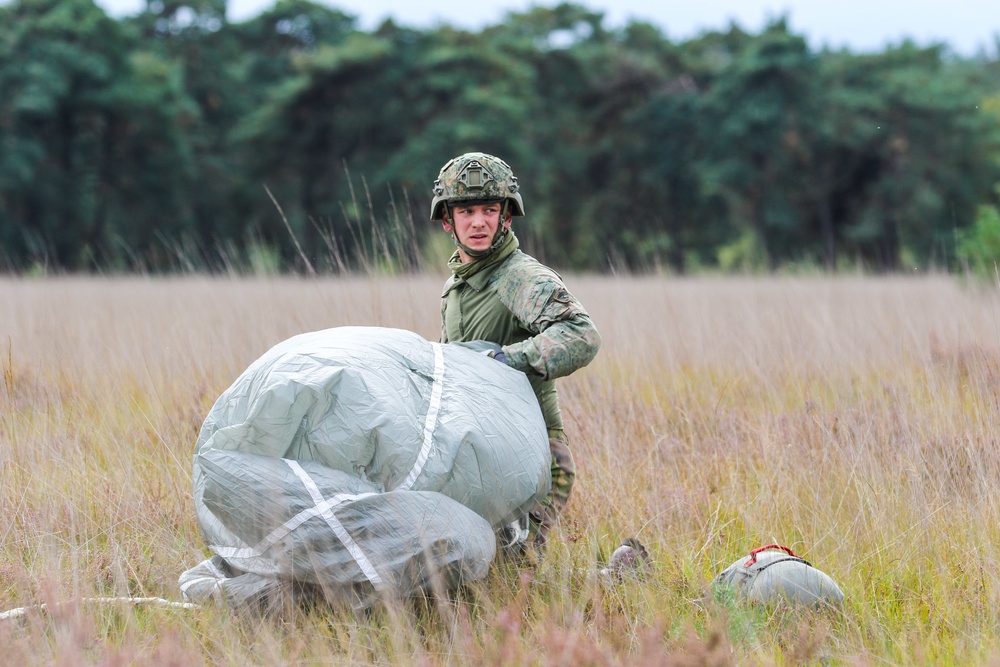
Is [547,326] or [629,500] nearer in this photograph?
[547,326]

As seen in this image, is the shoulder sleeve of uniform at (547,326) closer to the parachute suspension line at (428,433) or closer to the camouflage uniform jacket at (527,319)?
the camouflage uniform jacket at (527,319)

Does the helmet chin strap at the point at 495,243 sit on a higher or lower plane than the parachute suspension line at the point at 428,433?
higher

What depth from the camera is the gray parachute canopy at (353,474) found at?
2.67 meters

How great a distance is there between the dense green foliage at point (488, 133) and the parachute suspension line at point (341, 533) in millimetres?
21079

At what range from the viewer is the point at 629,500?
3.86 metres

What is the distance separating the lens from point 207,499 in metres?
2.73

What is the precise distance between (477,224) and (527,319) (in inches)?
14.3

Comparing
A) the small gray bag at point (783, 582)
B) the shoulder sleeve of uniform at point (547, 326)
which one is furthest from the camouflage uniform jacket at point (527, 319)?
the small gray bag at point (783, 582)

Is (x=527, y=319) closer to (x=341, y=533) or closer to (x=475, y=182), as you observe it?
(x=475, y=182)

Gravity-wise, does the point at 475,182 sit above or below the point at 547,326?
above

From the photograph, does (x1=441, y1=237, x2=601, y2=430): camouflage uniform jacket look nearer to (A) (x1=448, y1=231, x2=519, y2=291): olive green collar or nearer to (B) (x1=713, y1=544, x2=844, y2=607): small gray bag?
(A) (x1=448, y1=231, x2=519, y2=291): olive green collar

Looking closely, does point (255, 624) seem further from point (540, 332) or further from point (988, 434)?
point (988, 434)

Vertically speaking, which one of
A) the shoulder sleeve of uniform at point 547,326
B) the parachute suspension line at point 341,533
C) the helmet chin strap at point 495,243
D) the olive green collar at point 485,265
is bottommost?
the parachute suspension line at point 341,533

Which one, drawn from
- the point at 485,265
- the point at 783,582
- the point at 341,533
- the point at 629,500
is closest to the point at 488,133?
the point at 629,500
